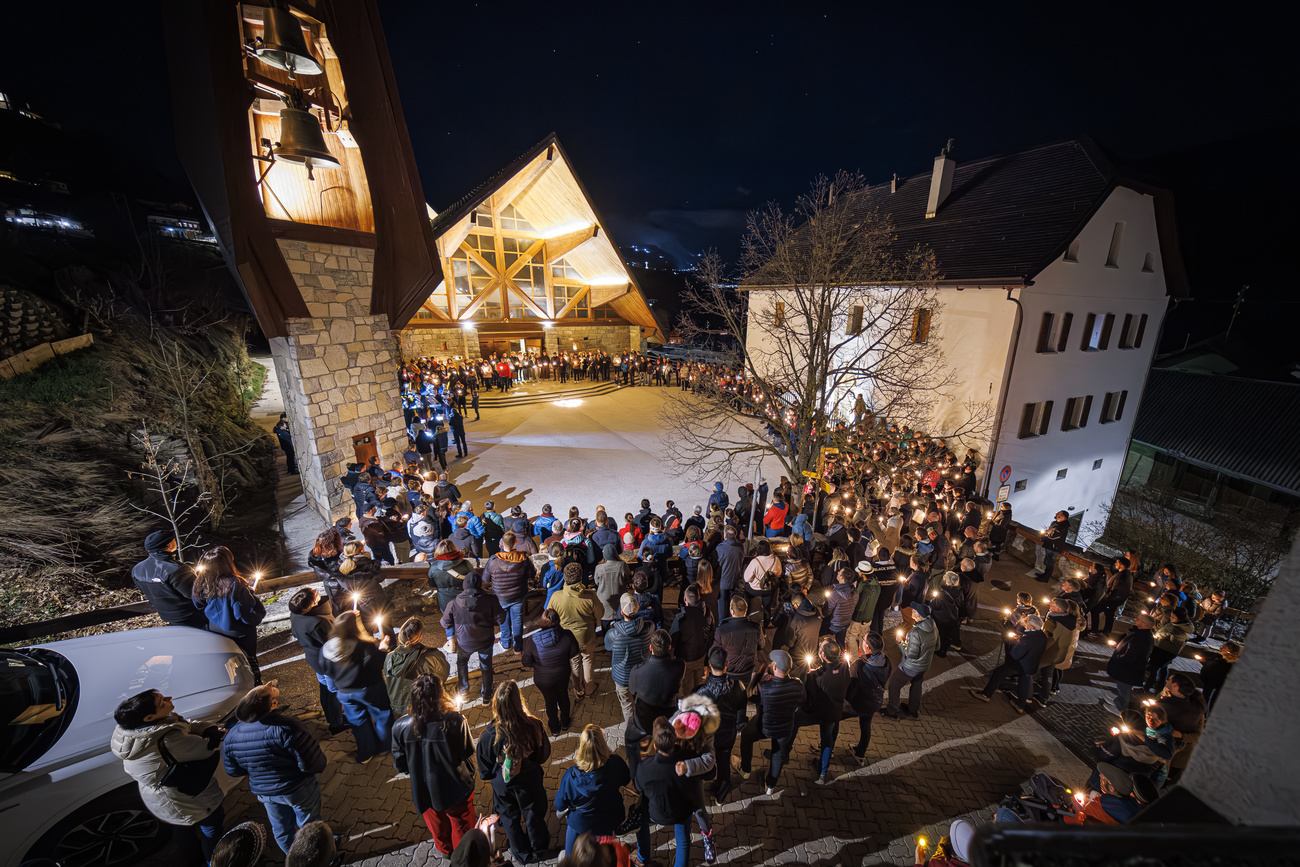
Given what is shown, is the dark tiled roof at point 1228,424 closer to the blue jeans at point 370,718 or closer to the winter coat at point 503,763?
the winter coat at point 503,763

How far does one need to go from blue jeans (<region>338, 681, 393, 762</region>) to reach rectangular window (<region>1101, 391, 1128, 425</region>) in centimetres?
2122

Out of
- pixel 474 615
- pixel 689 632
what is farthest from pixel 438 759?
pixel 689 632

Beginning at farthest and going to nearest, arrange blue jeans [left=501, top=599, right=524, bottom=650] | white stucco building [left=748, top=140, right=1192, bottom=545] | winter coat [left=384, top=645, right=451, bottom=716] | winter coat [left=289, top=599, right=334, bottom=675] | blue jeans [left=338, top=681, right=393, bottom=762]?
white stucco building [left=748, top=140, right=1192, bottom=545], blue jeans [left=501, top=599, right=524, bottom=650], winter coat [left=289, top=599, right=334, bottom=675], blue jeans [left=338, top=681, right=393, bottom=762], winter coat [left=384, top=645, right=451, bottom=716]

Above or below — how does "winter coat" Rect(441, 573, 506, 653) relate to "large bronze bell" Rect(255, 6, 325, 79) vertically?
below

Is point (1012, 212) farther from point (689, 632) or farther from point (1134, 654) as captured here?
point (689, 632)

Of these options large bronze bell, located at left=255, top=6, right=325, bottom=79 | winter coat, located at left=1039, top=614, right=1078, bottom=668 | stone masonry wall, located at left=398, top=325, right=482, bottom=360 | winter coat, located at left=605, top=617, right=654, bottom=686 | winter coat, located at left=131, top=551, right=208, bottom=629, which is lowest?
winter coat, located at left=1039, top=614, right=1078, bottom=668

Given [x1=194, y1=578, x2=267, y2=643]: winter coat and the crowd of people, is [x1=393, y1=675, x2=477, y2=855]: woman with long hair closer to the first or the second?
the crowd of people

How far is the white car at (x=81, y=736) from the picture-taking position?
2850 mm

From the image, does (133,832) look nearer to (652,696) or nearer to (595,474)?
(652,696)

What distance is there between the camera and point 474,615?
4.42 m

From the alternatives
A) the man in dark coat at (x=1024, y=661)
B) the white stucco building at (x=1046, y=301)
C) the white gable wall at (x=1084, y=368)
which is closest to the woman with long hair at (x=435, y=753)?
the man in dark coat at (x=1024, y=661)

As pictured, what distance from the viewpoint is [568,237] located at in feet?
70.7

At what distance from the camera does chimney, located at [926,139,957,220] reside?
14617 mm

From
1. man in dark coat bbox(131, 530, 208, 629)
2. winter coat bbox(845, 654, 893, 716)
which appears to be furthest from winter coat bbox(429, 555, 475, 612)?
winter coat bbox(845, 654, 893, 716)
